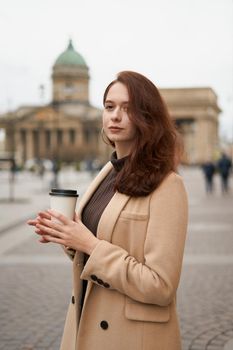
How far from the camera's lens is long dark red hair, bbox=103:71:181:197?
83.8 inches

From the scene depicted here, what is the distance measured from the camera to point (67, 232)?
80.5 inches

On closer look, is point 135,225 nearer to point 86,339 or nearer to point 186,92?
point 86,339

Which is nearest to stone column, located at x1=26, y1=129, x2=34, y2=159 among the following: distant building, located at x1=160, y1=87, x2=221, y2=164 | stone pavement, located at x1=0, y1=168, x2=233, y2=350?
distant building, located at x1=160, y1=87, x2=221, y2=164

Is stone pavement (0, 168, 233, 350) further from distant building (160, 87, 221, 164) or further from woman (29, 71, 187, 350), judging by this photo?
distant building (160, 87, 221, 164)

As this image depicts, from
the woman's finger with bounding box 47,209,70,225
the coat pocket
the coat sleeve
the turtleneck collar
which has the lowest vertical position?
the coat pocket

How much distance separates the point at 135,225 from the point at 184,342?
3.27 metres

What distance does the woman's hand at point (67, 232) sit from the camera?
204 cm

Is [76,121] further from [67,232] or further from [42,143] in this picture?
[67,232]

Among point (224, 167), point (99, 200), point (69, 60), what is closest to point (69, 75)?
point (69, 60)

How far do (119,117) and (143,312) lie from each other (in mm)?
776

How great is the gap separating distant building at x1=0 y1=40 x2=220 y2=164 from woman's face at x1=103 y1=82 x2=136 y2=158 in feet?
278

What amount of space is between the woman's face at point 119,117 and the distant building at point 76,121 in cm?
8466

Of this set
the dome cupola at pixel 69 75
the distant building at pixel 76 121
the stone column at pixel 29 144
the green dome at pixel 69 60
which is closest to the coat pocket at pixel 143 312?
the distant building at pixel 76 121

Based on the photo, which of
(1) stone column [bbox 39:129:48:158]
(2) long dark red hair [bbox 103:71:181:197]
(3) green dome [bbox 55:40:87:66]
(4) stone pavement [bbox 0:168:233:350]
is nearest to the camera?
(2) long dark red hair [bbox 103:71:181:197]
